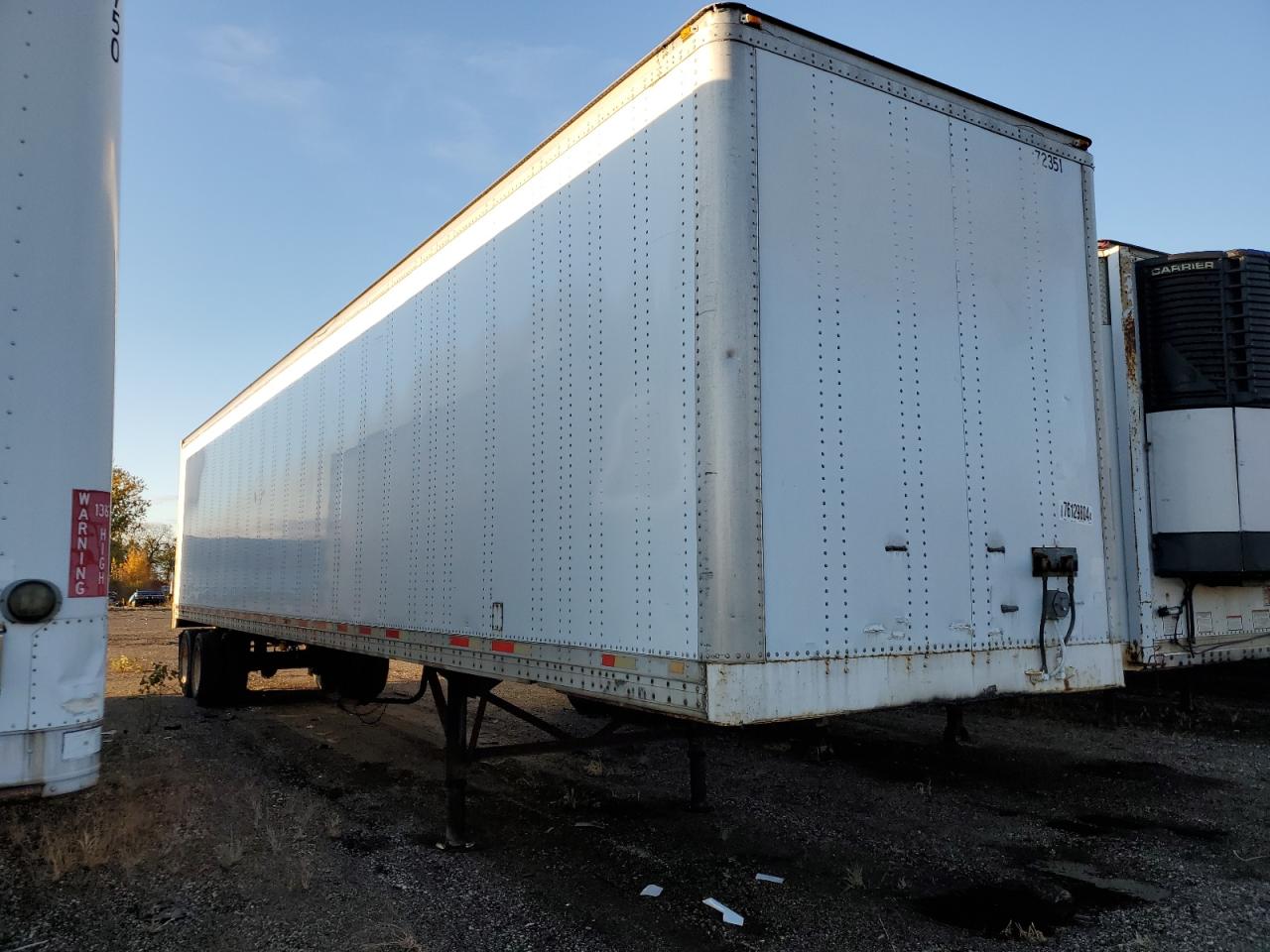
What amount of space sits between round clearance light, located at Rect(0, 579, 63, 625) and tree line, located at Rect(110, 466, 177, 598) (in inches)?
1708

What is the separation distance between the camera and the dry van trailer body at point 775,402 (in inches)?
144

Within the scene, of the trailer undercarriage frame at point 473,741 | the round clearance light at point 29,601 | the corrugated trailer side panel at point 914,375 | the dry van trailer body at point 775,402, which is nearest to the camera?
the round clearance light at point 29,601

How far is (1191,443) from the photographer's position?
672 cm

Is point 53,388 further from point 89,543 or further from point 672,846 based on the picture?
point 672,846

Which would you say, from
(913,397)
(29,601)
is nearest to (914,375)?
(913,397)

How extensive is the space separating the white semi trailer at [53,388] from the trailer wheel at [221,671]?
9026mm

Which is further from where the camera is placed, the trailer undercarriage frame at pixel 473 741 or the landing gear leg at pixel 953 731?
the landing gear leg at pixel 953 731

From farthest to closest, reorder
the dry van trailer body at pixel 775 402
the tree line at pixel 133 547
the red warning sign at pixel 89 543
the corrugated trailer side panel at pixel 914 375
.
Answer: the tree line at pixel 133 547 → the corrugated trailer side panel at pixel 914 375 → the dry van trailer body at pixel 775 402 → the red warning sign at pixel 89 543

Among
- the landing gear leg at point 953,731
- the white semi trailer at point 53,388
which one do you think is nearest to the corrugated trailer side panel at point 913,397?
the white semi trailer at point 53,388

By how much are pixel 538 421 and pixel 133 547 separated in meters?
70.0

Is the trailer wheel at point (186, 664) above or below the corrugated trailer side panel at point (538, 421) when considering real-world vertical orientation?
below

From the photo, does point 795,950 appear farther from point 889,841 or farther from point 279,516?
point 279,516

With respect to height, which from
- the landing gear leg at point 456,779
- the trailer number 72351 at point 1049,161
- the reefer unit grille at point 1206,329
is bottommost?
the landing gear leg at point 456,779

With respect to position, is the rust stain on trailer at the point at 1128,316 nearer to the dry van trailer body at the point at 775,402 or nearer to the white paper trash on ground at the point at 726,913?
the dry van trailer body at the point at 775,402
